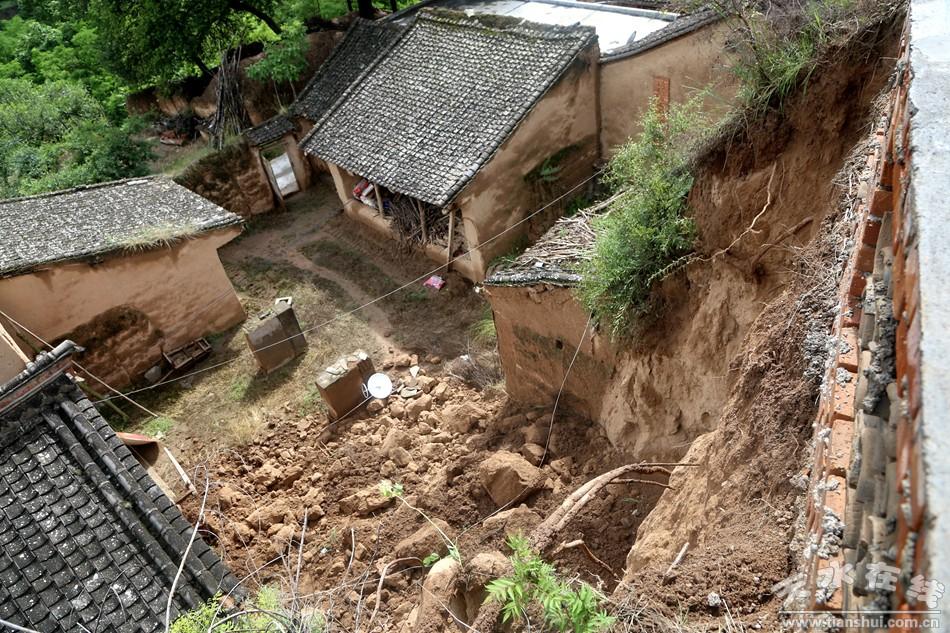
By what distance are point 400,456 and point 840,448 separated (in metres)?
7.35

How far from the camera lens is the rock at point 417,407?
1077cm

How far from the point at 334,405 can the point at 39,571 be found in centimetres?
538

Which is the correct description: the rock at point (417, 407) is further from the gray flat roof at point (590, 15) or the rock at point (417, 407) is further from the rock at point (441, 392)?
the gray flat roof at point (590, 15)

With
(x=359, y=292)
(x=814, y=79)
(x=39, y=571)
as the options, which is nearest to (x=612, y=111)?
(x=359, y=292)

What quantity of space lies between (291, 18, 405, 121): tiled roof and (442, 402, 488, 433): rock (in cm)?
1010

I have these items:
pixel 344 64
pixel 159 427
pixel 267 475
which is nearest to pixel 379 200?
pixel 344 64

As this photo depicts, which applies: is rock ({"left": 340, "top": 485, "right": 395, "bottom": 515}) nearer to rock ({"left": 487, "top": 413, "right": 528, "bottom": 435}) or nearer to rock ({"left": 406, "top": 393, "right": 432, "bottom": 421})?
rock ({"left": 406, "top": 393, "right": 432, "bottom": 421})

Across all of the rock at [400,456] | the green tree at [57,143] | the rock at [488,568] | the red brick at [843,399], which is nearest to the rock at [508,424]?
the rock at [400,456]

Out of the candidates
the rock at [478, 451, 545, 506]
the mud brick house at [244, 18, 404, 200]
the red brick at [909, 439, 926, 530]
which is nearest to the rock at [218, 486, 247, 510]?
the rock at [478, 451, 545, 506]

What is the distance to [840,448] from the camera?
316cm

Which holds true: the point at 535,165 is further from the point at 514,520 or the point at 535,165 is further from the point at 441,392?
the point at 514,520

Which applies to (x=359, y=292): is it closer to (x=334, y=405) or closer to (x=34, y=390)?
(x=334, y=405)

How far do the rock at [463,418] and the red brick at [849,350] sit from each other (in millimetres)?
6743

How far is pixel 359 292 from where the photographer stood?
14.4m
